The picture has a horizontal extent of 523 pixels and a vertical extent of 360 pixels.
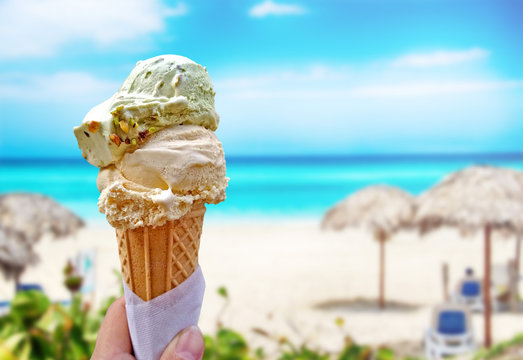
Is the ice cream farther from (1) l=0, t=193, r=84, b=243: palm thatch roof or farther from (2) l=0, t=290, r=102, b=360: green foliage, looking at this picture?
(1) l=0, t=193, r=84, b=243: palm thatch roof

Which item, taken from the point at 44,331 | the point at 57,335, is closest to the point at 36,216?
the point at 44,331

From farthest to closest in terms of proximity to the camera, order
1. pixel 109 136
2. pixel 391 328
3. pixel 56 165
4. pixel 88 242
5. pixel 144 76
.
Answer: pixel 56 165, pixel 88 242, pixel 391 328, pixel 144 76, pixel 109 136

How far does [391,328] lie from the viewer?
7.02 metres

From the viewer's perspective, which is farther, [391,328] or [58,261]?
[58,261]

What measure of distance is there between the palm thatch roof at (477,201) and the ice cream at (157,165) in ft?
16.3

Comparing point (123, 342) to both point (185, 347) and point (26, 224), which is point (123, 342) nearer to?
point (185, 347)

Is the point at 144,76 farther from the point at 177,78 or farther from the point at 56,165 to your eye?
the point at 56,165

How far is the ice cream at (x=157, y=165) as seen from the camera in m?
1.58

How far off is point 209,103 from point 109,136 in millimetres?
405

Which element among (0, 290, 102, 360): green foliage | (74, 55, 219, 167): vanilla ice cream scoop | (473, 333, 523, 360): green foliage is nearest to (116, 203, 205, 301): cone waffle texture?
(74, 55, 219, 167): vanilla ice cream scoop

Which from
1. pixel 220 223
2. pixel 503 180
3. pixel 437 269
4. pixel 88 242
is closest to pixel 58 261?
pixel 88 242

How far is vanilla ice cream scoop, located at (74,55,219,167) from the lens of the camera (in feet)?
5.28

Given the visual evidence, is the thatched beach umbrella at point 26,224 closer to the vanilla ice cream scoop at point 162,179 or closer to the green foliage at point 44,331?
the green foliage at point 44,331

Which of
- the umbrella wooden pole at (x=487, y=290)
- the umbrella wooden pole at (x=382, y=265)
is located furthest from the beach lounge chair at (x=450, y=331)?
the umbrella wooden pole at (x=382, y=265)
